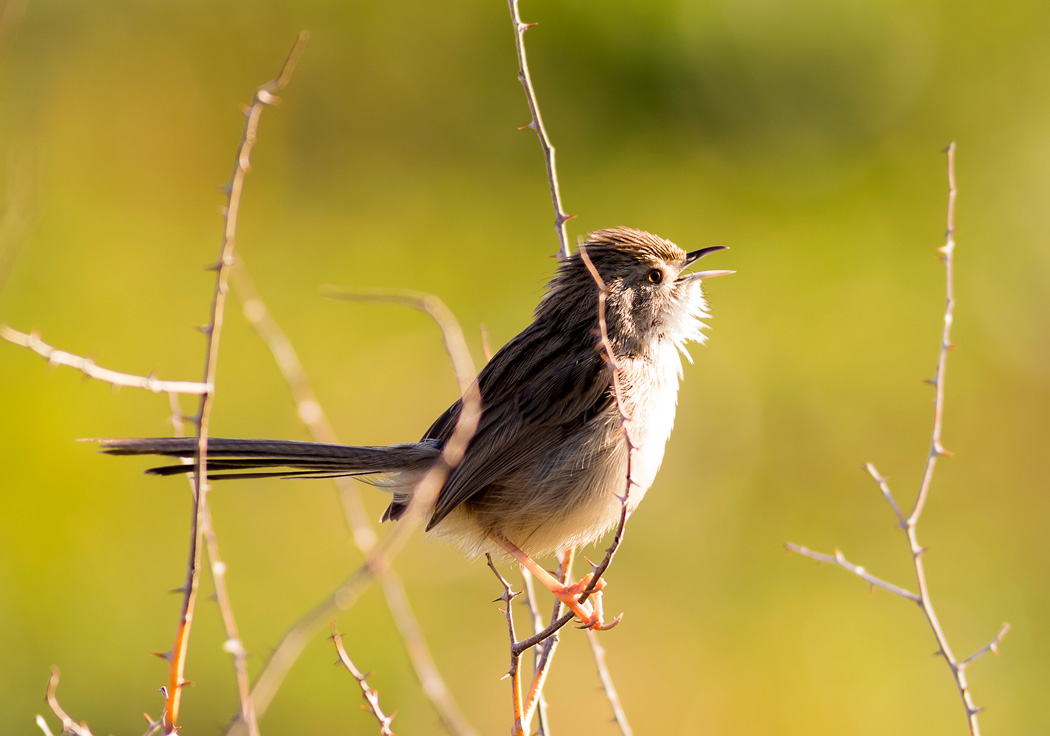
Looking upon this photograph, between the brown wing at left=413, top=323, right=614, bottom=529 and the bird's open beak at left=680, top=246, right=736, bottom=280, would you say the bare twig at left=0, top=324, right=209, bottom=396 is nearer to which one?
the brown wing at left=413, top=323, right=614, bottom=529

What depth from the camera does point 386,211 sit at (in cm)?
994

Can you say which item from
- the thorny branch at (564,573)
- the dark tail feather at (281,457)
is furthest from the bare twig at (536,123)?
the dark tail feather at (281,457)

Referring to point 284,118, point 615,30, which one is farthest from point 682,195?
point 284,118

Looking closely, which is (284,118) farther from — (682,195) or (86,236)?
(682,195)

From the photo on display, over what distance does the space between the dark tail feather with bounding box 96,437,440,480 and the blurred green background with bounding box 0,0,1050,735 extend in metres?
3.75

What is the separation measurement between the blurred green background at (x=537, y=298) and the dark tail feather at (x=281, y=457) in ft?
12.3

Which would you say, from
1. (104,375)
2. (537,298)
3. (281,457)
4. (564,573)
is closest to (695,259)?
(564,573)

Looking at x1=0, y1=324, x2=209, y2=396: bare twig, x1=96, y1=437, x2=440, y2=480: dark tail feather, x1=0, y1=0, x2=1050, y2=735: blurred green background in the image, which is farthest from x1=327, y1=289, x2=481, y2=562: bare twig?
x1=0, y1=0, x2=1050, y2=735: blurred green background

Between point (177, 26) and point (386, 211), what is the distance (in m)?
2.68

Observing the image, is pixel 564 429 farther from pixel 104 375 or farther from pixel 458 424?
pixel 104 375

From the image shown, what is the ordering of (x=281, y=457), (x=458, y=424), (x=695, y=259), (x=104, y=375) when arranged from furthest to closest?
(x=695, y=259) → (x=281, y=457) → (x=458, y=424) → (x=104, y=375)

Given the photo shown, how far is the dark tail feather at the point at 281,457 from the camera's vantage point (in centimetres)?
282

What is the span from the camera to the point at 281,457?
322cm

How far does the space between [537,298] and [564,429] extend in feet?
16.5
